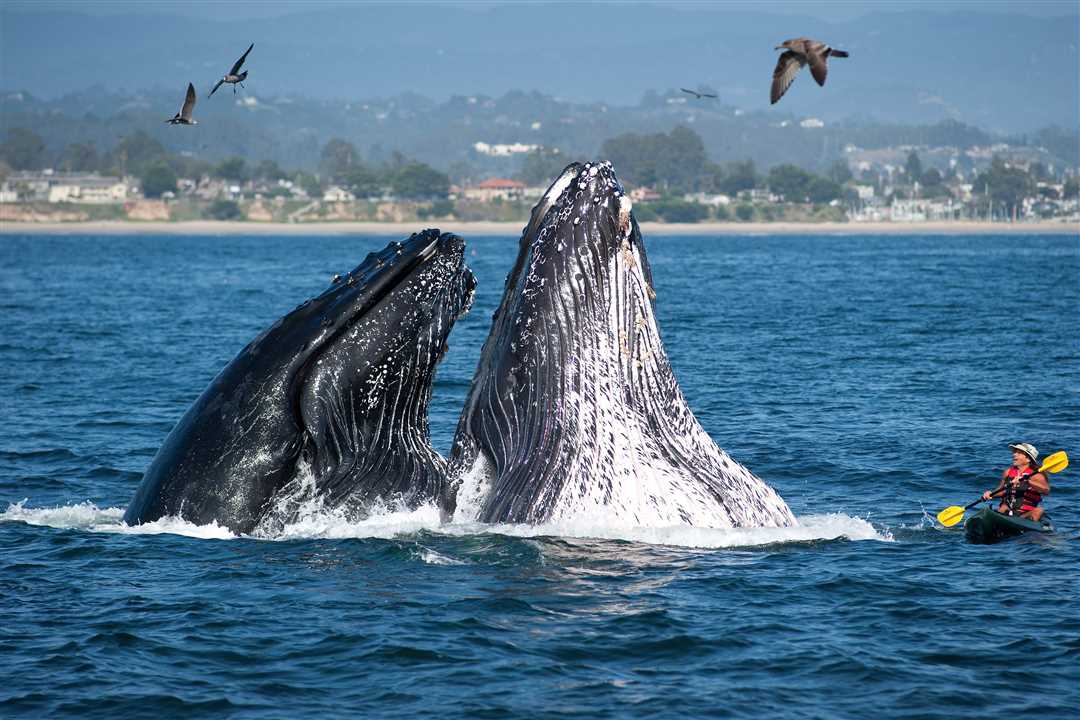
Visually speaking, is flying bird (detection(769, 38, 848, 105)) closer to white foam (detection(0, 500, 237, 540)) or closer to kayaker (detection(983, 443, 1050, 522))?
kayaker (detection(983, 443, 1050, 522))

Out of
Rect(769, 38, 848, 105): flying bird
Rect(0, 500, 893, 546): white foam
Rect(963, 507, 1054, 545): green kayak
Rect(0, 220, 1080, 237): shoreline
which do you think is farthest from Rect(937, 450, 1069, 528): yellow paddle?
Rect(0, 220, 1080, 237): shoreline

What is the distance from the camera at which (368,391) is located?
9.35 m

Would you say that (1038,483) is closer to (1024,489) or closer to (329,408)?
(1024,489)

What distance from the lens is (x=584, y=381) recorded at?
916 centimetres

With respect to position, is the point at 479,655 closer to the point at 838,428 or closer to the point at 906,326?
the point at 838,428

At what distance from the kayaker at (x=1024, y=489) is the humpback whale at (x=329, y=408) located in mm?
5607

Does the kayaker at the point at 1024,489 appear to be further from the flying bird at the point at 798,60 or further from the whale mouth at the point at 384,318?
the whale mouth at the point at 384,318

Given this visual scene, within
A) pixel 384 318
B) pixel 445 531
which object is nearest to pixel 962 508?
pixel 445 531

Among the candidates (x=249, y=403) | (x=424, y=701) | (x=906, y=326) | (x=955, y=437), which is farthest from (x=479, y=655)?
(x=906, y=326)

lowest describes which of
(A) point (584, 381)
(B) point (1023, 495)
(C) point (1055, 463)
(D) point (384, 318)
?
(B) point (1023, 495)

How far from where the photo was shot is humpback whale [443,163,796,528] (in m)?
9.13

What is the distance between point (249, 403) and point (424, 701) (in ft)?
7.20

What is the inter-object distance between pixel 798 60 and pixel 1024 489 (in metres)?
4.34

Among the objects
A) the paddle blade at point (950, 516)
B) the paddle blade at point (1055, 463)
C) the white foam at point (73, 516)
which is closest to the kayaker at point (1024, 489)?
the paddle blade at point (1055, 463)
